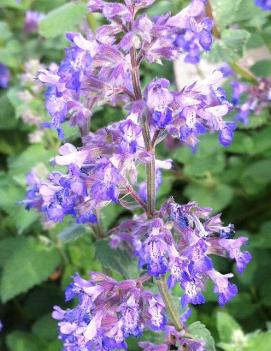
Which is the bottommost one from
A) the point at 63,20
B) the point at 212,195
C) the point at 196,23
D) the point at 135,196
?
the point at 212,195

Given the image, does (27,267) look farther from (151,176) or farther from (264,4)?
(264,4)

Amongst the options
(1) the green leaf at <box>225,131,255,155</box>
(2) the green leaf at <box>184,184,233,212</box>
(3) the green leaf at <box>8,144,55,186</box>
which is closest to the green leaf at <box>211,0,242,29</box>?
(1) the green leaf at <box>225,131,255,155</box>

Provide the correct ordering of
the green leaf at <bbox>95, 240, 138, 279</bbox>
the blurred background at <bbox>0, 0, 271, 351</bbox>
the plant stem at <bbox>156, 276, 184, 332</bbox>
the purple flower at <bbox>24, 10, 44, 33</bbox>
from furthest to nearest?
1. the purple flower at <bbox>24, 10, 44, 33</bbox>
2. the blurred background at <bbox>0, 0, 271, 351</bbox>
3. the green leaf at <bbox>95, 240, 138, 279</bbox>
4. the plant stem at <bbox>156, 276, 184, 332</bbox>

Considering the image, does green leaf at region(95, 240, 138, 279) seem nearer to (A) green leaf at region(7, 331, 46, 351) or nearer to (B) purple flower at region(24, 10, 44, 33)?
(A) green leaf at region(7, 331, 46, 351)

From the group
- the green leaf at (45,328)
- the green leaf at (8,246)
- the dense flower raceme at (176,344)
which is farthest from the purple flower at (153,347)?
the green leaf at (8,246)

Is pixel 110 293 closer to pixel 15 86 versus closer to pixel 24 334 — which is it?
pixel 24 334

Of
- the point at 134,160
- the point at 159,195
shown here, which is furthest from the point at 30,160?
the point at 134,160

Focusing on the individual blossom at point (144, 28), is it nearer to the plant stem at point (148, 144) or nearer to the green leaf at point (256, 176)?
the plant stem at point (148, 144)
